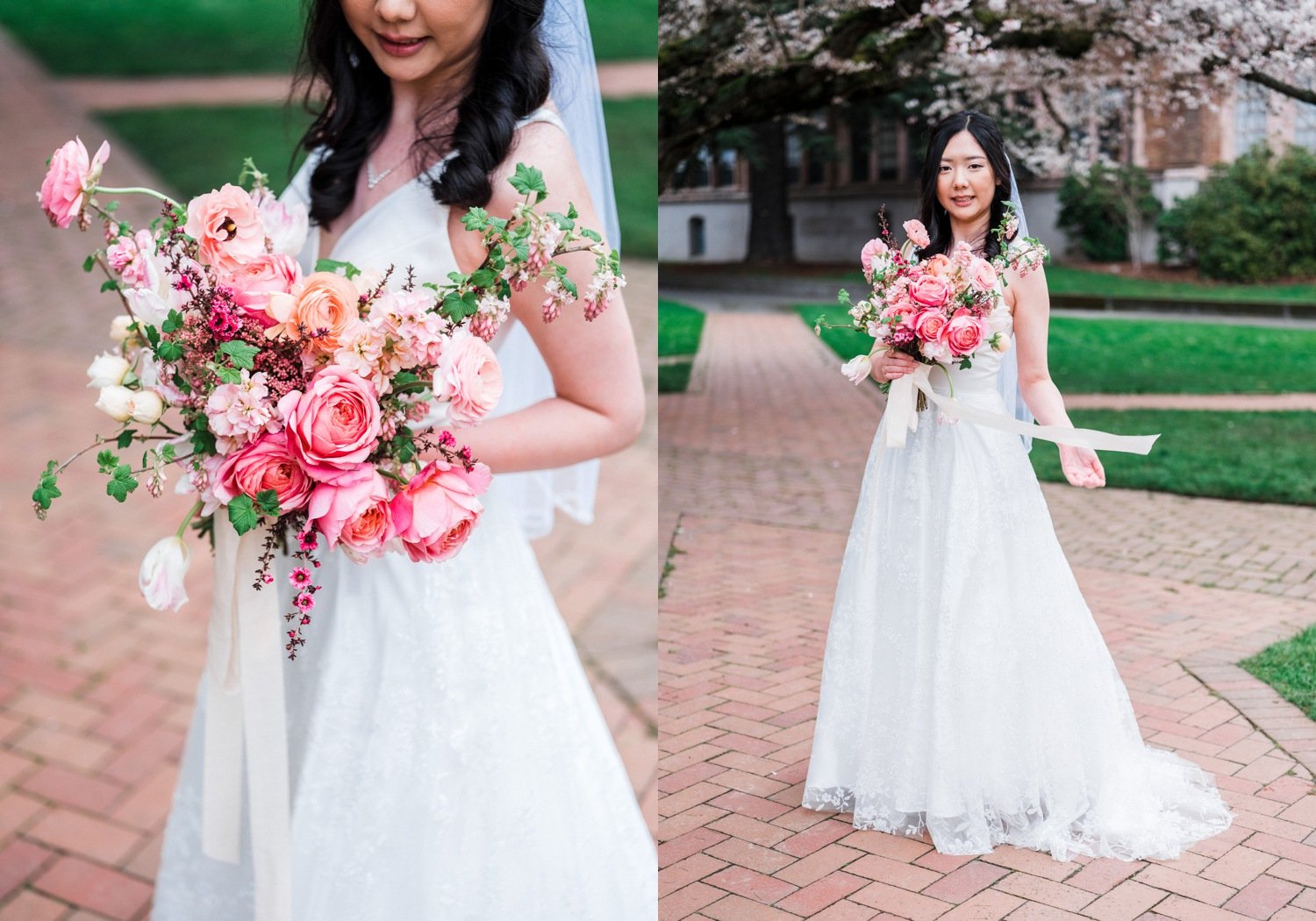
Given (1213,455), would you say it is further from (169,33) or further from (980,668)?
(169,33)

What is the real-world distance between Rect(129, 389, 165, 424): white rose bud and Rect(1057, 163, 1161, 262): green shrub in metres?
10.4

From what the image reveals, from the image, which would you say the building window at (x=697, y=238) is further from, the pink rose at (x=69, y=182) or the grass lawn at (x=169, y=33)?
the pink rose at (x=69, y=182)

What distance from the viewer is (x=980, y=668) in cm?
316

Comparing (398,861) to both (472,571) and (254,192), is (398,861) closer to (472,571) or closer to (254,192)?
(472,571)

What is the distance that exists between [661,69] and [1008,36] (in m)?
2.59

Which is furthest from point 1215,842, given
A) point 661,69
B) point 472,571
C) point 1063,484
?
point 661,69

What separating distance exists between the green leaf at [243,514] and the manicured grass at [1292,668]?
3658 millimetres

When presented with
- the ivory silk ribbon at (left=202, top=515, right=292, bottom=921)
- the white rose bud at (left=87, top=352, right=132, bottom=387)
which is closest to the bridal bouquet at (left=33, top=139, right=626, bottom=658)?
the white rose bud at (left=87, top=352, right=132, bottom=387)

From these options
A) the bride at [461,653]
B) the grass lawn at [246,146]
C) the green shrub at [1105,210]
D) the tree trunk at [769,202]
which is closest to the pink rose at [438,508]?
the bride at [461,653]

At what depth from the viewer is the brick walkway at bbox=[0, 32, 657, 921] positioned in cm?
373

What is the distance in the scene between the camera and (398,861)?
1937 mm

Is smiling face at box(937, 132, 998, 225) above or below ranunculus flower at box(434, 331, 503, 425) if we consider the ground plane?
above

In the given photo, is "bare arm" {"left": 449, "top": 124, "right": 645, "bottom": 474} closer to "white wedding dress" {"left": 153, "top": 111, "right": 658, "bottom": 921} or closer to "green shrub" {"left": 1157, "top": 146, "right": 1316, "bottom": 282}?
"white wedding dress" {"left": 153, "top": 111, "right": 658, "bottom": 921}

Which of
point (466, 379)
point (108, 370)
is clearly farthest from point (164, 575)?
point (466, 379)
